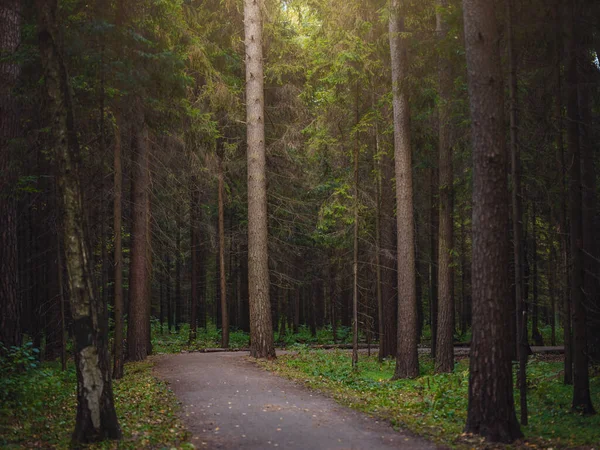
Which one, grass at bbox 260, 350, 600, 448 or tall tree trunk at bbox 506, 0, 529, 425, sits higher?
tall tree trunk at bbox 506, 0, 529, 425

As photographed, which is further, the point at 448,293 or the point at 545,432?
the point at 448,293

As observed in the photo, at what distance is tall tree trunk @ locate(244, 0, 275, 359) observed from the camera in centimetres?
1722

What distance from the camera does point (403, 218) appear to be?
14.8 metres

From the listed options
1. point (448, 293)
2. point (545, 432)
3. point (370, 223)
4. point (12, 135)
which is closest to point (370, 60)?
point (370, 223)

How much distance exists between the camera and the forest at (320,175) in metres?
7.99

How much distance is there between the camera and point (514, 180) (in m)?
9.46

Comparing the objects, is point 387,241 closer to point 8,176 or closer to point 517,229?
point 517,229

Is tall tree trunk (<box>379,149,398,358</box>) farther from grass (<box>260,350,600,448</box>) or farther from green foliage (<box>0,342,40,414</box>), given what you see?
green foliage (<box>0,342,40,414</box>)

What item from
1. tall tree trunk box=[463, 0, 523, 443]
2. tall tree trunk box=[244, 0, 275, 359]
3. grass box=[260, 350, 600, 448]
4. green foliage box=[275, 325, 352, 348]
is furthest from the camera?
green foliage box=[275, 325, 352, 348]

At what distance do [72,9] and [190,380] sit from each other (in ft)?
30.6

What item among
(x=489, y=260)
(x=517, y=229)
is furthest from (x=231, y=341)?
(x=489, y=260)

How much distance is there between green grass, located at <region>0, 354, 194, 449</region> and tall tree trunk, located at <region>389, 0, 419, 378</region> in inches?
257

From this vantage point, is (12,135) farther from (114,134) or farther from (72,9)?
(72,9)

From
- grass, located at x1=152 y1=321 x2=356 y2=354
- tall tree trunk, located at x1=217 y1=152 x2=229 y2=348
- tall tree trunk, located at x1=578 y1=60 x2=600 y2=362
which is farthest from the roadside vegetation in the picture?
grass, located at x1=152 y1=321 x2=356 y2=354
